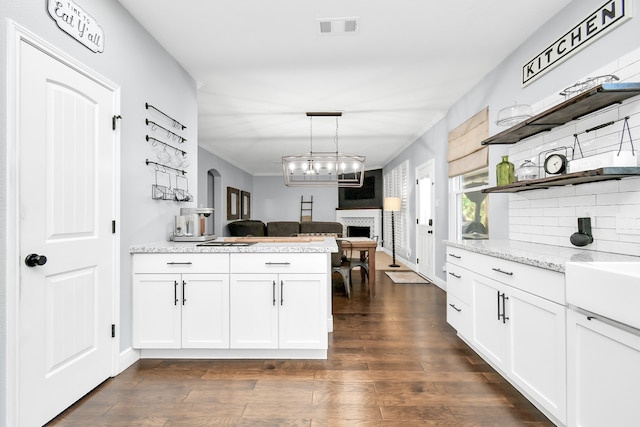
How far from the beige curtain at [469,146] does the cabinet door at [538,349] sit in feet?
6.65

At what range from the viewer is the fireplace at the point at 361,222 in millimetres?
9414

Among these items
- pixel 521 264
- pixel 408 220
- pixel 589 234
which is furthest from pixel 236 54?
pixel 408 220

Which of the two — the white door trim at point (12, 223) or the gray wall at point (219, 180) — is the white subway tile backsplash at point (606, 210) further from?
the gray wall at point (219, 180)

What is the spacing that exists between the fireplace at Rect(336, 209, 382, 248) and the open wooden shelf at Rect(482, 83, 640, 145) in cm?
686

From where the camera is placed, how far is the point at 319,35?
8.43ft

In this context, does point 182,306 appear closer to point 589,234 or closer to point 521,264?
point 521,264

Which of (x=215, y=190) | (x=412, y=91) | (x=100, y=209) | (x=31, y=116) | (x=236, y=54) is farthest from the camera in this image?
(x=215, y=190)

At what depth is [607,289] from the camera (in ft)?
3.93

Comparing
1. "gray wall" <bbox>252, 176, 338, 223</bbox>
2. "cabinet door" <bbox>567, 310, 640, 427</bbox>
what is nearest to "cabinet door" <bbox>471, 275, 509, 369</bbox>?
"cabinet door" <bbox>567, 310, 640, 427</bbox>

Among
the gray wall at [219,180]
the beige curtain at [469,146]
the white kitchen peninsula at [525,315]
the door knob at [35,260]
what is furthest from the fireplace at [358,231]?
the door knob at [35,260]

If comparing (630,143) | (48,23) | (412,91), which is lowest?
(630,143)

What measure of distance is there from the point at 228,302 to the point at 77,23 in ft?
6.53

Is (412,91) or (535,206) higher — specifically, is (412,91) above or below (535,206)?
above

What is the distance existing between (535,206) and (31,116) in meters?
3.37
